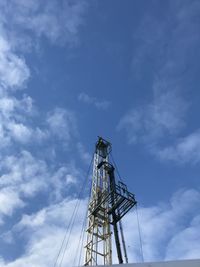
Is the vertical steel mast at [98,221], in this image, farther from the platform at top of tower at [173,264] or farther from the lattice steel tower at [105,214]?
the platform at top of tower at [173,264]

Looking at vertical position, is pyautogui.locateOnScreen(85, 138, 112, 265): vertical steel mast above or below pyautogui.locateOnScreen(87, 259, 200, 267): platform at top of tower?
above

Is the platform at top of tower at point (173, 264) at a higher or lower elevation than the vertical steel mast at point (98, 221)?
lower

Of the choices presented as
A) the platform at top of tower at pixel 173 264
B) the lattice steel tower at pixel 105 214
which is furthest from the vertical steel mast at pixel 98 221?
the platform at top of tower at pixel 173 264

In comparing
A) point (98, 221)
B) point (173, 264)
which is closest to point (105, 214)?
point (98, 221)

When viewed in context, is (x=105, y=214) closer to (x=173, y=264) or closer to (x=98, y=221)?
(x=98, y=221)

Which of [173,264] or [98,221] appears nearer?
[173,264]

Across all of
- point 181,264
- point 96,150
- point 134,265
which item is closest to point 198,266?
point 181,264

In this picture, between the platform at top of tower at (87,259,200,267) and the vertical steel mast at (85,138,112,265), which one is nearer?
the platform at top of tower at (87,259,200,267)

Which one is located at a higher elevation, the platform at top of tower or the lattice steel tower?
the lattice steel tower

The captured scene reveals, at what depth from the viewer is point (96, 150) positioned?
33.4 metres

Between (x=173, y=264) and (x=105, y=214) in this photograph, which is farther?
(x=105, y=214)

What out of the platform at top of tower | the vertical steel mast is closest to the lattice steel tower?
the vertical steel mast

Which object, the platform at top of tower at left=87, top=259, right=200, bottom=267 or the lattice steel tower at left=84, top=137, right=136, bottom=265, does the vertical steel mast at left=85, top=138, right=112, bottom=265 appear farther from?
the platform at top of tower at left=87, top=259, right=200, bottom=267

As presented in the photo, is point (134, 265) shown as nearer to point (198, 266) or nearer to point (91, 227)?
point (198, 266)
